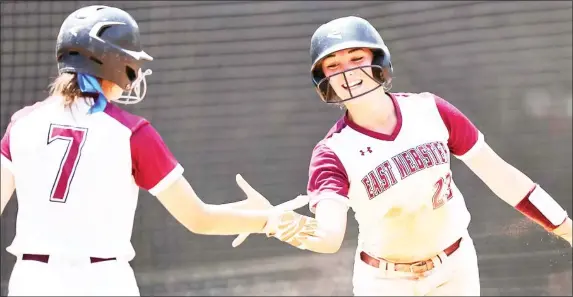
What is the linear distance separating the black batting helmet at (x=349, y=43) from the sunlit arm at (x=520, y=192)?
504 millimetres

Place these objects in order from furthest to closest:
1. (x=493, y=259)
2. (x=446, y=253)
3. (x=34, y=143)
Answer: (x=493, y=259) → (x=446, y=253) → (x=34, y=143)

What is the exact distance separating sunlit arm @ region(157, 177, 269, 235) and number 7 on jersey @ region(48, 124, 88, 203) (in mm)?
290

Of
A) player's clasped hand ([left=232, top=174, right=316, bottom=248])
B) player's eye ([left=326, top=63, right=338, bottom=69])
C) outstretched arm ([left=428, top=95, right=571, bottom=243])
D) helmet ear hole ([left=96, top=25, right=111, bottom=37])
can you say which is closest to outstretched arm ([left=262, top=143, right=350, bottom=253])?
player's clasped hand ([left=232, top=174, right=316, bottom=248])

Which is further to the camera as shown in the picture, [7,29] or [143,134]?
[7,29]

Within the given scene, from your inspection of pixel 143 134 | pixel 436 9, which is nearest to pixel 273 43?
pixel 436 9

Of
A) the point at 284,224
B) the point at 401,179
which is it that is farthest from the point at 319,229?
the point at 401,179

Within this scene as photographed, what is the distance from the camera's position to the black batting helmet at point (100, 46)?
8.87 feet

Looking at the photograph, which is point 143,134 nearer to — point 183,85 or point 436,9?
point 183,85

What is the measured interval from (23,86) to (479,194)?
128 inches

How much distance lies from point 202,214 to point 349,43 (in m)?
0.94

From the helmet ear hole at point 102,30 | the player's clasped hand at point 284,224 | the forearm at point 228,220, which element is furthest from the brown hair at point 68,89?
the player's clasped hand at point 284,224

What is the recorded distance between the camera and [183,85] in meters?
6.02

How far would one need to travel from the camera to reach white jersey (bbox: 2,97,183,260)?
2490mm

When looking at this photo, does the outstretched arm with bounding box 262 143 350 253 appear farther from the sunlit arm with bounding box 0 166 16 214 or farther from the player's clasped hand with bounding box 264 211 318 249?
the sunlit arm with bounding box 0 166 16 214
